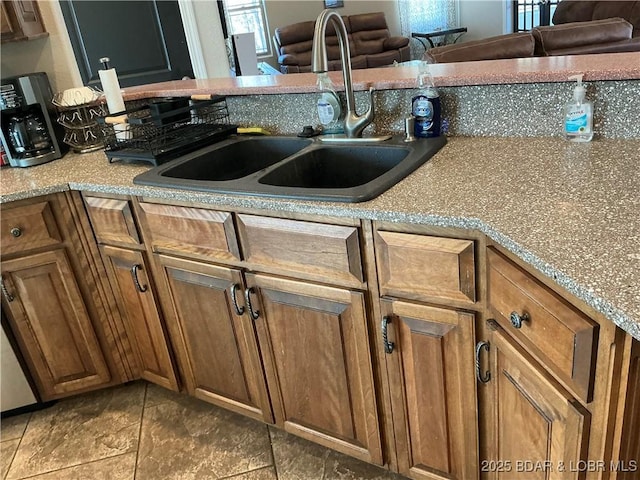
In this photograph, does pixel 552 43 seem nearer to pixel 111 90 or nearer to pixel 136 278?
pixel 111 90

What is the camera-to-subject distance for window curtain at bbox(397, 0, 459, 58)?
8.12m

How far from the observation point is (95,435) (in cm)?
195

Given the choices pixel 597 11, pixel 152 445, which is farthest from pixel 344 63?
pixel 597 11

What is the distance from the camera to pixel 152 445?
1867mm

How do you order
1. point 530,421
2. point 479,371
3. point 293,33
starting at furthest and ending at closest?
A: point 293,33, point 479,371, point 530,421

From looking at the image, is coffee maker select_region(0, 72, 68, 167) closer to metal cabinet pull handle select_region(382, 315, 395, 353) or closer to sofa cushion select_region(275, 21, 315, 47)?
metal cabinet pull handle select_region(382, 315, 395, 353)

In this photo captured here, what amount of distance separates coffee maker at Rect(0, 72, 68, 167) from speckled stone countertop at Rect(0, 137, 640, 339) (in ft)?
0.97

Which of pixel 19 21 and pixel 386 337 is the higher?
pixel 19 21

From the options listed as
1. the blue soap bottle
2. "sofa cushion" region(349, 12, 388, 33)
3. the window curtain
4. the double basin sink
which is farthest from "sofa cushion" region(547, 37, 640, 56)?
the window curtain

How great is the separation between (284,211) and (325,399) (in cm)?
58

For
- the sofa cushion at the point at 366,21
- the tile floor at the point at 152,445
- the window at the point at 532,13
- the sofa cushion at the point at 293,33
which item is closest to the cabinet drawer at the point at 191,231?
the tile floor at the point at 152,445

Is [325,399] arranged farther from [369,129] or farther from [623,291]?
[623,291]

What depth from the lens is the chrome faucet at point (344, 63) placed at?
1.47 m

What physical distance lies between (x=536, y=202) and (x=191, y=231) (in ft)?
3.00
